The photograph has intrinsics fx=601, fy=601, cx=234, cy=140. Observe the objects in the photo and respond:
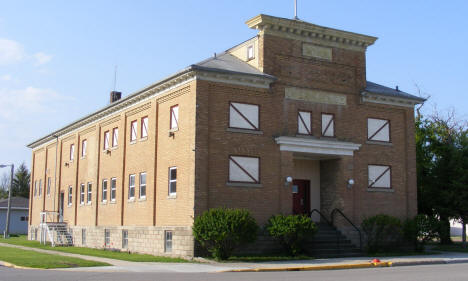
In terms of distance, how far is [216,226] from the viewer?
77.0ft

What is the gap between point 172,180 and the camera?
2755cm

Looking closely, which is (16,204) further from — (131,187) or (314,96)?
(314,96)

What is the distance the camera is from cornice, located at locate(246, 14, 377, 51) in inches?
1085

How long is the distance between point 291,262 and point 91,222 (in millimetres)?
17254

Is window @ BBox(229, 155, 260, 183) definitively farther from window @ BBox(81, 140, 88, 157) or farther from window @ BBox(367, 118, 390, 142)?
window @ BBox(81, 140, 88, 157)

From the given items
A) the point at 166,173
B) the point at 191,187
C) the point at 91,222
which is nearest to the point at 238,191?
the point at 191,187

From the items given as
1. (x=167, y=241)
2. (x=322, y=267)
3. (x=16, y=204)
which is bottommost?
(x=322, y=267)

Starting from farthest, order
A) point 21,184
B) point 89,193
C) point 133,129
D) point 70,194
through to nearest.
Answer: point 21,184
point 70,194
point 89,193
point 133,129

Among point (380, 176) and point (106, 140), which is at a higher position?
point (106, 140)

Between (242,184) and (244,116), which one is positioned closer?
(242,184)

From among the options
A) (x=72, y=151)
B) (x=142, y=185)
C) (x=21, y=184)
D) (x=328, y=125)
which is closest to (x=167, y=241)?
(x=142, y=185)

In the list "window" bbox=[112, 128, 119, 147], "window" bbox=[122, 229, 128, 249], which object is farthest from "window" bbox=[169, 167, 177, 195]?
"window" bbox=[112, 128, 119, 147]

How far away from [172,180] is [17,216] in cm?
4851

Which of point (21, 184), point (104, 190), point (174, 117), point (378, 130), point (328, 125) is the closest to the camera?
point (174, 117)
